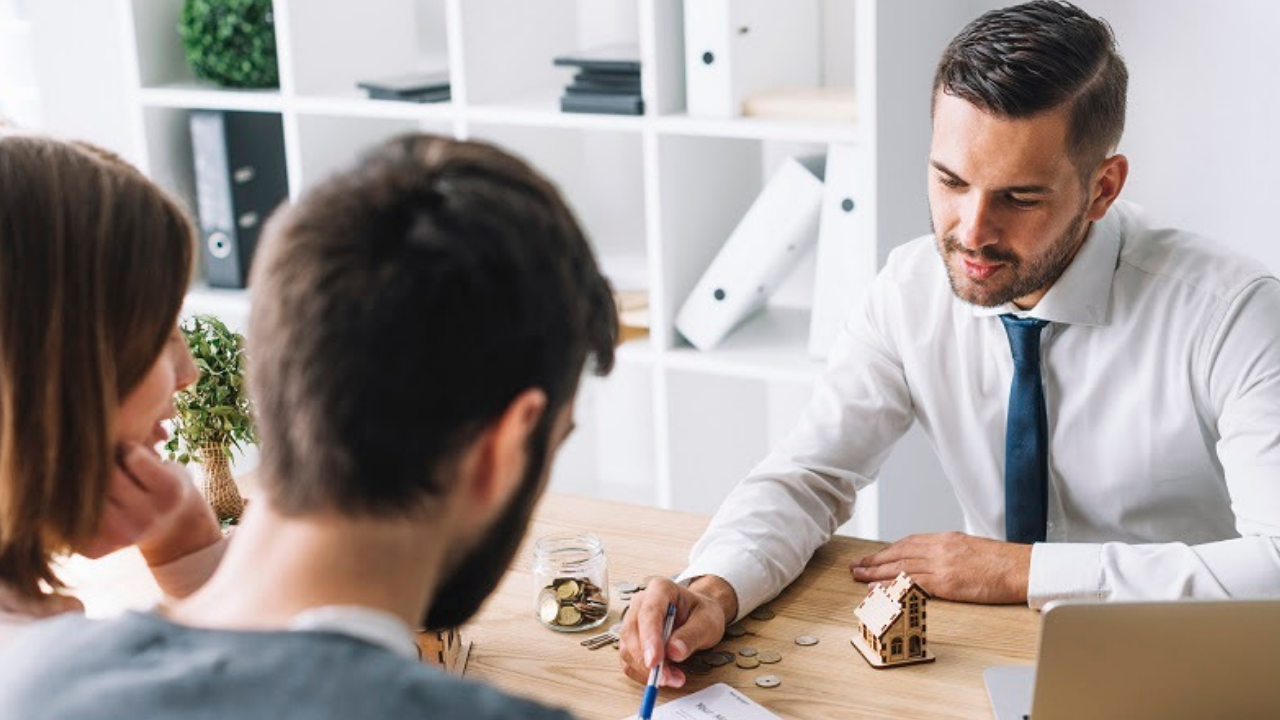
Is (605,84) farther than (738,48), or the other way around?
(605,84)

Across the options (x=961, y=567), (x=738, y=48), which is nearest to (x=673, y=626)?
(x=961, y=567)

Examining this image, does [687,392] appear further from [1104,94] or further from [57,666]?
[57,666]

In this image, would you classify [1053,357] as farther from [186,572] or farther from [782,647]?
[186,572]

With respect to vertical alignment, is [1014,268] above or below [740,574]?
above

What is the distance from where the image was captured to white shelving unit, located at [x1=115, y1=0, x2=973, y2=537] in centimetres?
258

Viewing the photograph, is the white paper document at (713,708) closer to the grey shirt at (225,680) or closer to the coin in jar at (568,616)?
the coin in jar at (568,616)

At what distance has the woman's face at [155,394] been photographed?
1.26 m

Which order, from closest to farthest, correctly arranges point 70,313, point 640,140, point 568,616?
point 70,313 < point 568,616 < point 640,140

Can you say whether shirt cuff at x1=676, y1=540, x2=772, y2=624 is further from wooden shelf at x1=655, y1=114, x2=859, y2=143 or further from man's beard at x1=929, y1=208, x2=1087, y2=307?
wooden shelf at x1=655, y1=114, x2=859, y2=143

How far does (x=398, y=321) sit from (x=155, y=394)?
0.52m

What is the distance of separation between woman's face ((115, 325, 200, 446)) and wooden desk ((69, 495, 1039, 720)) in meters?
0.37

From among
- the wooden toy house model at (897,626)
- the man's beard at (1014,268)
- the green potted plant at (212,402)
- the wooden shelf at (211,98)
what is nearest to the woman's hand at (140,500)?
the green potted plant at (212,402)

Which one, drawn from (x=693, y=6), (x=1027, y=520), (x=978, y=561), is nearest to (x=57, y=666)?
(x=978, y=561)

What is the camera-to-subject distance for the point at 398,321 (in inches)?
34.1
